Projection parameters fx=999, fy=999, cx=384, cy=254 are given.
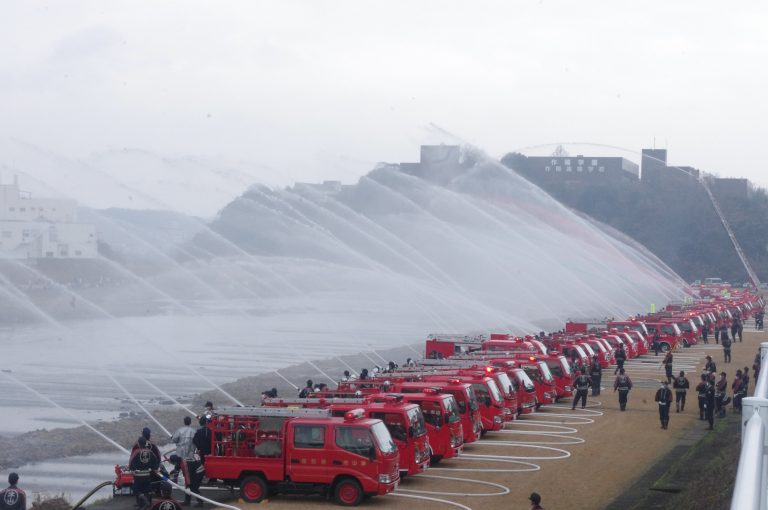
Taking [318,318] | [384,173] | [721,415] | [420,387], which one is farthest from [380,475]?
[384,173]

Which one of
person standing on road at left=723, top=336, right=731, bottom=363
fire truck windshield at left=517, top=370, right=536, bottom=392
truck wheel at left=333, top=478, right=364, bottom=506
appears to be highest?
person standing on road at left=723, top=336, right=731, bottom=363

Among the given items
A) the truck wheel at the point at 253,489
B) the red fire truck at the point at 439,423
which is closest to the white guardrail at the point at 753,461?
the truck wheel at the point at 253,489

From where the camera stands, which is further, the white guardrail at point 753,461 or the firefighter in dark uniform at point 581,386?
the firefighter in dark uniform at point 581,386

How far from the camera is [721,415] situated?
2792 cm

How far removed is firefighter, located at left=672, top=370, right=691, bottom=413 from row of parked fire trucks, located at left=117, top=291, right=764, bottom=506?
11.0 feet

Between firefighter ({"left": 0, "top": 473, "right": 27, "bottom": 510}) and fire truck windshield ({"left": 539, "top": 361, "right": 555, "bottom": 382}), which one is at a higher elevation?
fire truck windshield ({"left": 539, "top": 361, "right": 555, "bottom": 382})

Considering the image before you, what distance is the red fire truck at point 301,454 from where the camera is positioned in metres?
16.1

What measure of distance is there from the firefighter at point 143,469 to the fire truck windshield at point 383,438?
3.52m

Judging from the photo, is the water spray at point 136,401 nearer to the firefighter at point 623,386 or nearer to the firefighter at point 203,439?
the firefighter at point 203,439

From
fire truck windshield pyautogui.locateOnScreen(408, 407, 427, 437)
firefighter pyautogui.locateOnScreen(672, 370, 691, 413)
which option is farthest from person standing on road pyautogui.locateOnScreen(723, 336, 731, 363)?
fire truck windshield pyautogui.locateOnScreen(408, 407, 427, 437)

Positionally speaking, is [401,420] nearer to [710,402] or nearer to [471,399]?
[471,399]

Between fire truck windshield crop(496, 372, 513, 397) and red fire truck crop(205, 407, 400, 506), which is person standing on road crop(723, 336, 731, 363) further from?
red fire truck crop(205, 407, 400, 506)

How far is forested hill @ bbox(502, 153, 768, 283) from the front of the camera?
130 meters

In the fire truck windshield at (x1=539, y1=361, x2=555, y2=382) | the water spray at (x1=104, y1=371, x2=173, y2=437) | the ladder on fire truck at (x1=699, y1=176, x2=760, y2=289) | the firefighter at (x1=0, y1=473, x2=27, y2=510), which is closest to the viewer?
the firefighter at (x1=0, y1=473, x2=27, y2=510)
